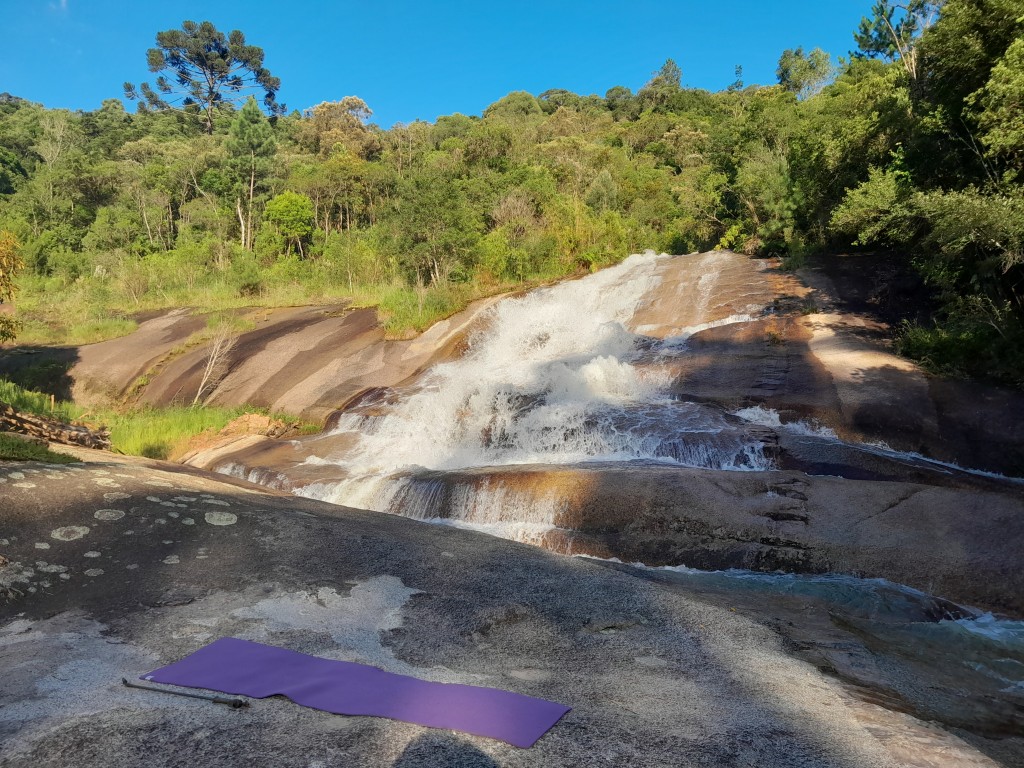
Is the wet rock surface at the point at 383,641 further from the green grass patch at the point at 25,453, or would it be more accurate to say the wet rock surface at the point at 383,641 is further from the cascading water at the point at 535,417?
the cascading water at the point at 535,417

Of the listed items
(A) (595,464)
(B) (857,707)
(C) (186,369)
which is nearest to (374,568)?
(B) (857,707)

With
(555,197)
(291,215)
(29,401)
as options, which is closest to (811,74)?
(555,197)

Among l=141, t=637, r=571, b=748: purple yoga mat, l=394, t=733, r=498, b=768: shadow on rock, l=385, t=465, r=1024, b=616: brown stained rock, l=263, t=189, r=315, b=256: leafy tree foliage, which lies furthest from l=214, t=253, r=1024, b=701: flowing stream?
l=263, t=189, r=315, b=256: leafy tree foliage

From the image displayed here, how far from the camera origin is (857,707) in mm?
4078

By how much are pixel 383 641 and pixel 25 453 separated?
592 cm

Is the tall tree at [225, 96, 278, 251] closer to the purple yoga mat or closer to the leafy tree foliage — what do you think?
the leafy tree foliage

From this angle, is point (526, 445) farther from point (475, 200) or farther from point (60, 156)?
point (60, 156)

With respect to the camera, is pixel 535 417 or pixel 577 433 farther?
pixel 535 417

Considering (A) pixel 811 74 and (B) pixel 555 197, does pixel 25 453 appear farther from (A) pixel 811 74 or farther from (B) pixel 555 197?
(A) pixel 811 74

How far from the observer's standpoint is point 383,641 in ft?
15.4

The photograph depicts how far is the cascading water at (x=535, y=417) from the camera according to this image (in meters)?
11.1

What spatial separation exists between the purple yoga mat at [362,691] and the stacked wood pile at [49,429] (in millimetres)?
8572

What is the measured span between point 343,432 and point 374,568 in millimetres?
10687

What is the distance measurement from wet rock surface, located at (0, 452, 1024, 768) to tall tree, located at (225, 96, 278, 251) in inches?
1453
